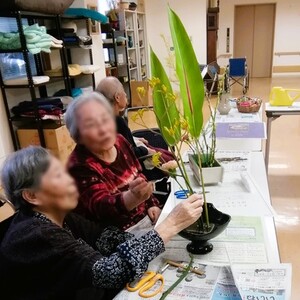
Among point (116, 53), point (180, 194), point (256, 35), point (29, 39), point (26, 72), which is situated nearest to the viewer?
point (180, 194)

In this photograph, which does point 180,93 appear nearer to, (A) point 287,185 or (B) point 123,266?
(B) point 123,266

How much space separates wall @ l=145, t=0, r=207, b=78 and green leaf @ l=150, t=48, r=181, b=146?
5.92 m

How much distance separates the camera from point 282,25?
8531 mm

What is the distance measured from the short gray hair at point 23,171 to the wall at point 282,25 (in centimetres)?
892

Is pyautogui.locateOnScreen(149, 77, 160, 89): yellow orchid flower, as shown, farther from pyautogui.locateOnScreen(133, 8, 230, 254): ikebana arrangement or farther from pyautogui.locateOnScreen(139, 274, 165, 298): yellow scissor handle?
pyautogui.locateOnScreen(139, 274, 165, 298): yellow scissor handle

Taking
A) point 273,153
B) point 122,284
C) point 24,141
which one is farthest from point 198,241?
point 273,153

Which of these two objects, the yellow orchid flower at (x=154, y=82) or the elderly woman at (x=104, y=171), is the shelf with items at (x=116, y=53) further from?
Result: the yellow orchid flower at (x=154, y=82)

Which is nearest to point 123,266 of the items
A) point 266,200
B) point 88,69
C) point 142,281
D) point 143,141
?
point 142,281

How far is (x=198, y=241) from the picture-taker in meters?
0.91

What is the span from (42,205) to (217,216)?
0.55m

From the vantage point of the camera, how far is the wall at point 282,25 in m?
8.38

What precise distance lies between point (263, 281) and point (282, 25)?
9214mm

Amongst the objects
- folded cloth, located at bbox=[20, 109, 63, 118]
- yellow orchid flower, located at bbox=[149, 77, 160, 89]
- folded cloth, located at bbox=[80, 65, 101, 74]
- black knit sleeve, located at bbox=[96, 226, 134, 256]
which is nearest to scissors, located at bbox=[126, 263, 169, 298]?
black knit sleeve, located at bbox=[96, 226, 134, 256]

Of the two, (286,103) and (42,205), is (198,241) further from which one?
(286,103)
